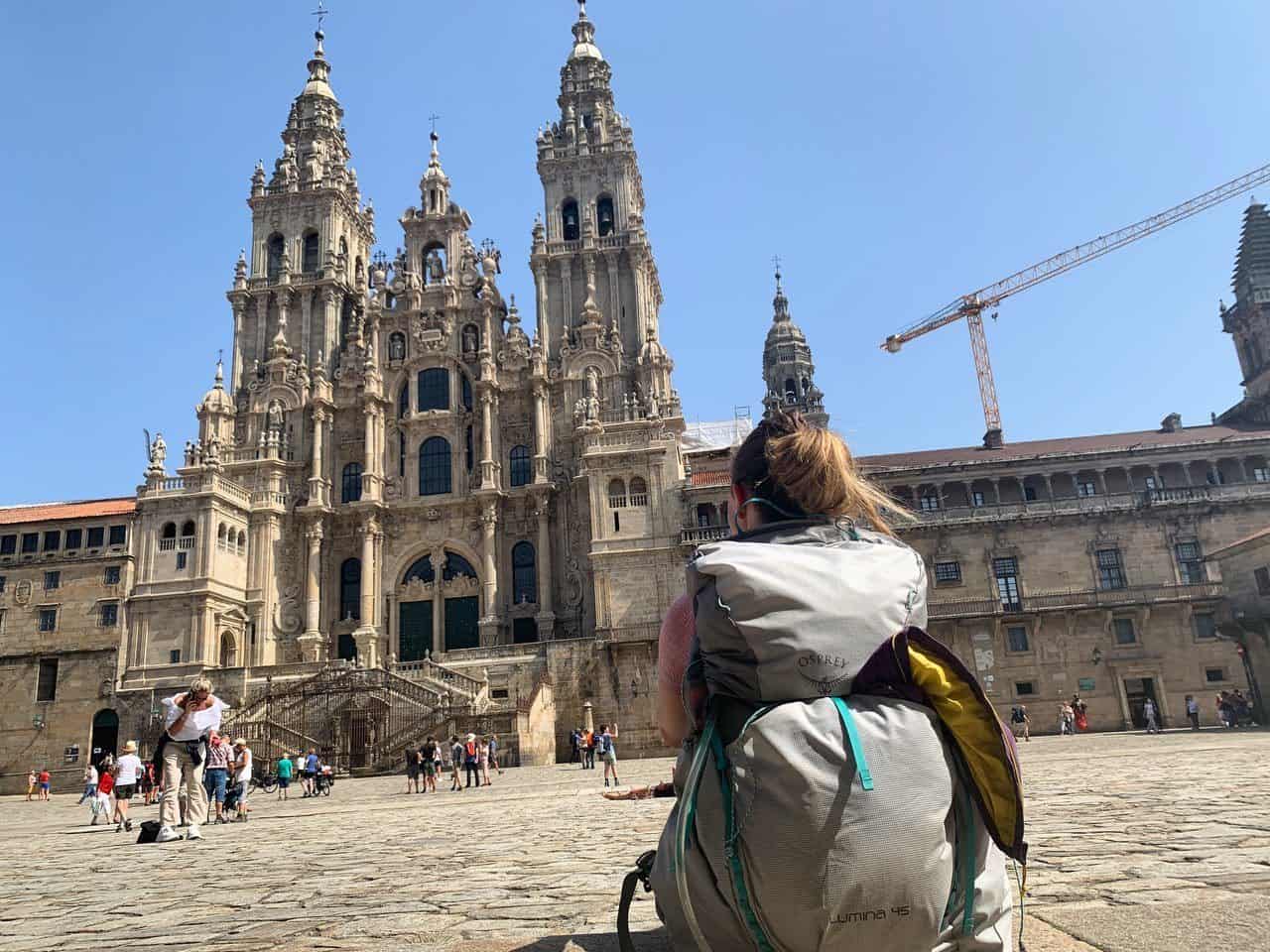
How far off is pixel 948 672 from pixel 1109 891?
2.78 metres

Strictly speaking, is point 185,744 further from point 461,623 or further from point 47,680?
point 47,680

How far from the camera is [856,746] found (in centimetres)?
287

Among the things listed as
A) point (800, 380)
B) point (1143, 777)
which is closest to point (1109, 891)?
point (1143, 777)

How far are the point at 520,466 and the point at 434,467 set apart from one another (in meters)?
4.56

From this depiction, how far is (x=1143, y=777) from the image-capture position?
12992mm

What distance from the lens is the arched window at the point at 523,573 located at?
151 ft

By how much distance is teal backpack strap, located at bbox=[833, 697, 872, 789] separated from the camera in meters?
2.84

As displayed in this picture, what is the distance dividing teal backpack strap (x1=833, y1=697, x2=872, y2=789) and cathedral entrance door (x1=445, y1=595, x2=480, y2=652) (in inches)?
1700

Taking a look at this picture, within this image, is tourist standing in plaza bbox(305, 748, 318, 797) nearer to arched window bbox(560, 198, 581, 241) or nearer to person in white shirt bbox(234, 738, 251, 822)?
person in white shirt bbox(234, 738, 251, 822)

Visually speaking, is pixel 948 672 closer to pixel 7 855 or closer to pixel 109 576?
pixel 7 855

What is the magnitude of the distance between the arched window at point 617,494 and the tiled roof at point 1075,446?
34.9 ft

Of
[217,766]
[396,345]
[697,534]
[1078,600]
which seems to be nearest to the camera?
[217,766]

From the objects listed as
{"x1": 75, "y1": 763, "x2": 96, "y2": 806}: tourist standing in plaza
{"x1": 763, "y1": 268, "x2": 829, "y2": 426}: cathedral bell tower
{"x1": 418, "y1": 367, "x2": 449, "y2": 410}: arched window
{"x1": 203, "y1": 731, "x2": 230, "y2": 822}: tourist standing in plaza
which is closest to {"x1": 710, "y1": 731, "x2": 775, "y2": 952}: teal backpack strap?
{"x1": 203, "y1": 731, "x2": 230, "y2": 822}: tourist standing in plaza

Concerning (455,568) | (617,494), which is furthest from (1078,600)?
(455,568)
